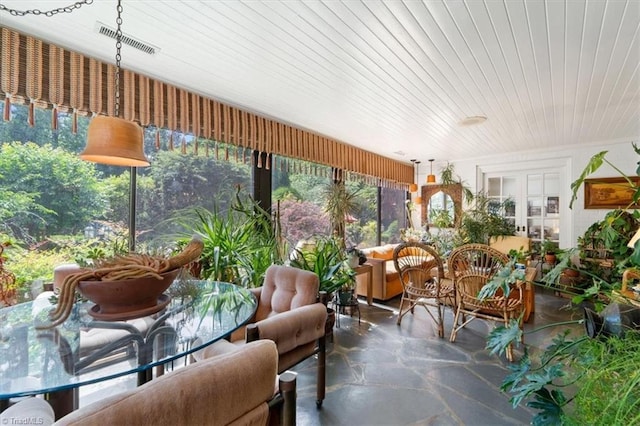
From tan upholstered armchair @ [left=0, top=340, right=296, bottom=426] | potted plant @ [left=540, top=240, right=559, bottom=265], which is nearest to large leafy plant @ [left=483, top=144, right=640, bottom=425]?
tan upholstered armchair @ [left=0, top=340, right=296, bottom=426]

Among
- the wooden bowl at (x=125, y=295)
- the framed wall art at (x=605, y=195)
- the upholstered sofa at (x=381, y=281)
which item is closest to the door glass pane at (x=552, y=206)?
the framed wall art at (x=605, y=195)

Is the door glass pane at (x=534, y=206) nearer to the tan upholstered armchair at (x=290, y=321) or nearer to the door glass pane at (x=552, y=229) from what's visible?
the door glass pane at (x=552, y=229)

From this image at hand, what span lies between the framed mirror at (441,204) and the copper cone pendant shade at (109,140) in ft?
18.8

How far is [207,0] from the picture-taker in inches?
61.4

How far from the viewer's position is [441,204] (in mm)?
6406

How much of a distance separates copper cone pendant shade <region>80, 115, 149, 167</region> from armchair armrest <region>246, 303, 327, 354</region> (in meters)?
1.11

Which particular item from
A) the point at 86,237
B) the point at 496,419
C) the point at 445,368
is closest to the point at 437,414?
the point at 496,419

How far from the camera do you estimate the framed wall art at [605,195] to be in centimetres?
451

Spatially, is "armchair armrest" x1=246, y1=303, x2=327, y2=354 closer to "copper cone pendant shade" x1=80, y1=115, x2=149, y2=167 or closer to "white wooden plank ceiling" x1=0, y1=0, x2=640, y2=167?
"copper cone pendant shade" x1=80, y1=115, x2=149, y2=167

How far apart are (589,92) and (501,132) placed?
138cm

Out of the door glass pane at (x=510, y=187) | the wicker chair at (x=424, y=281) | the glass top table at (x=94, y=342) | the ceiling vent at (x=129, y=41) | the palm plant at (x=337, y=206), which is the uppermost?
the ceiling vent at (x=129, y=41)

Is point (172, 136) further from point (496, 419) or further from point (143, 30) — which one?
point (496, 419)

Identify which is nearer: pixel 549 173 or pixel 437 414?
pixel 437 414

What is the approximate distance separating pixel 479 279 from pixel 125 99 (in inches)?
141
